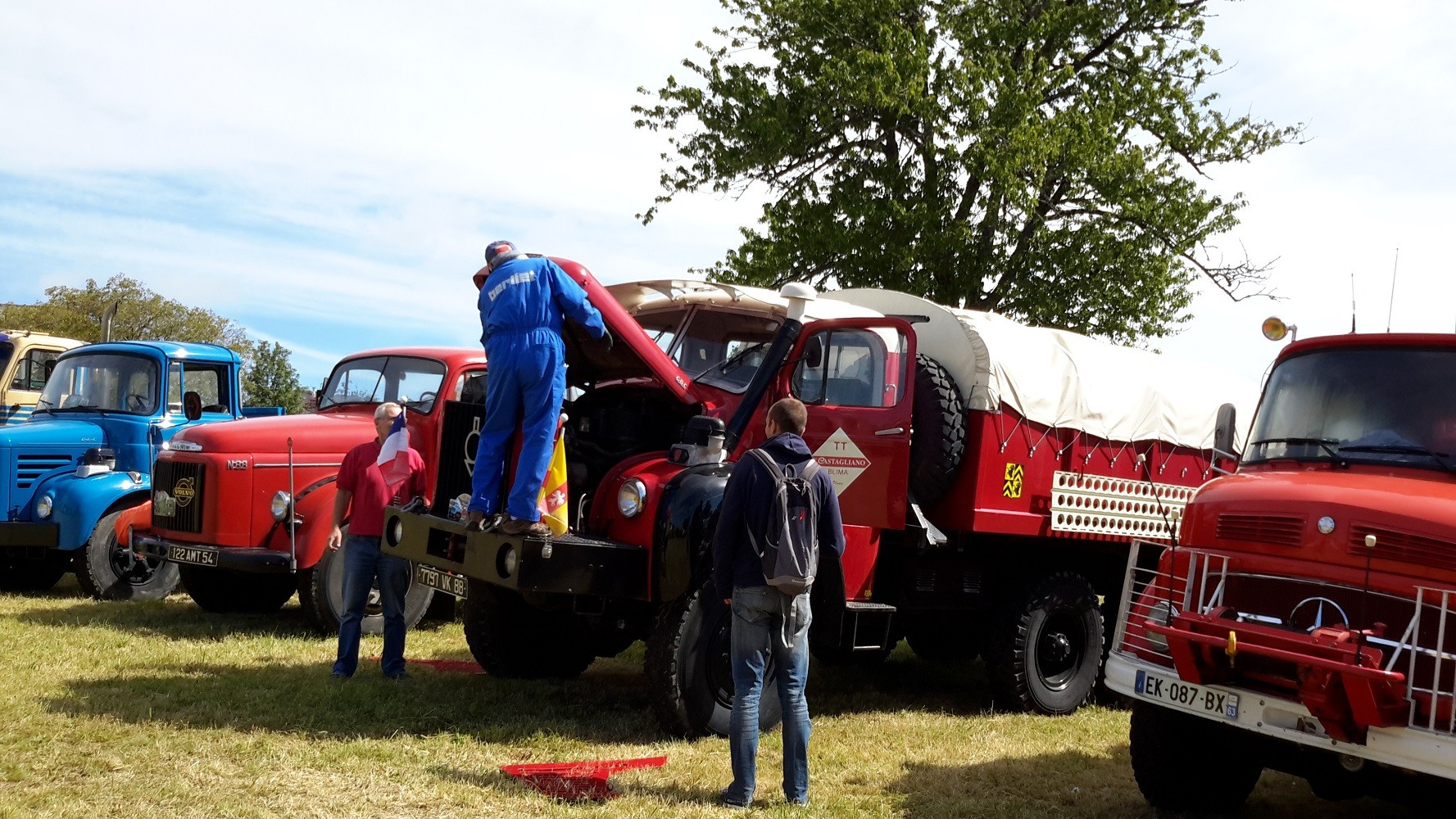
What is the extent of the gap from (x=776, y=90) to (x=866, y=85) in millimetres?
2524

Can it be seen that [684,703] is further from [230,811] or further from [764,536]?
[230,811]

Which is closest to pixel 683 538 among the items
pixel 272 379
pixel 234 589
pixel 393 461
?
pixel 393 461

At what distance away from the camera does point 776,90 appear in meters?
21.2

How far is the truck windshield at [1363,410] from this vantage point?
18.5ft

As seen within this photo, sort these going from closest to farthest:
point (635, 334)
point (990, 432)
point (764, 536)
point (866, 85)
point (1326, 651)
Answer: point (1326, 651), point (764, 536), point (635, 334), point (990, 432), point (866, 85)

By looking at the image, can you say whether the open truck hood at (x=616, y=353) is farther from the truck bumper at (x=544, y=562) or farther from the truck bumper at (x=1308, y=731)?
the truck bumper at (x=1308, y=731)

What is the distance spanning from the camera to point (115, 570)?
1148 centimetres

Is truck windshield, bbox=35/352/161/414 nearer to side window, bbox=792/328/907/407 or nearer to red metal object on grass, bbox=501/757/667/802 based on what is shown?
side window, bbox=792/328/907/407

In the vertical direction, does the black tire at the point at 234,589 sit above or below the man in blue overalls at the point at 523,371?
below

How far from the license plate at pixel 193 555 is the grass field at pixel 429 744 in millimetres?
610

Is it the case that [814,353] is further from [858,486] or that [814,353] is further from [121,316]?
[121,316]

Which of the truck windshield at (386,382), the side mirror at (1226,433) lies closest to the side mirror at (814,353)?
the side mirror at (1226,433)

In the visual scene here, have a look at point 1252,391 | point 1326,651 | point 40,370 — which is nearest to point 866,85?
point 1252,391

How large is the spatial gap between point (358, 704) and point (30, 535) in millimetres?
5712
